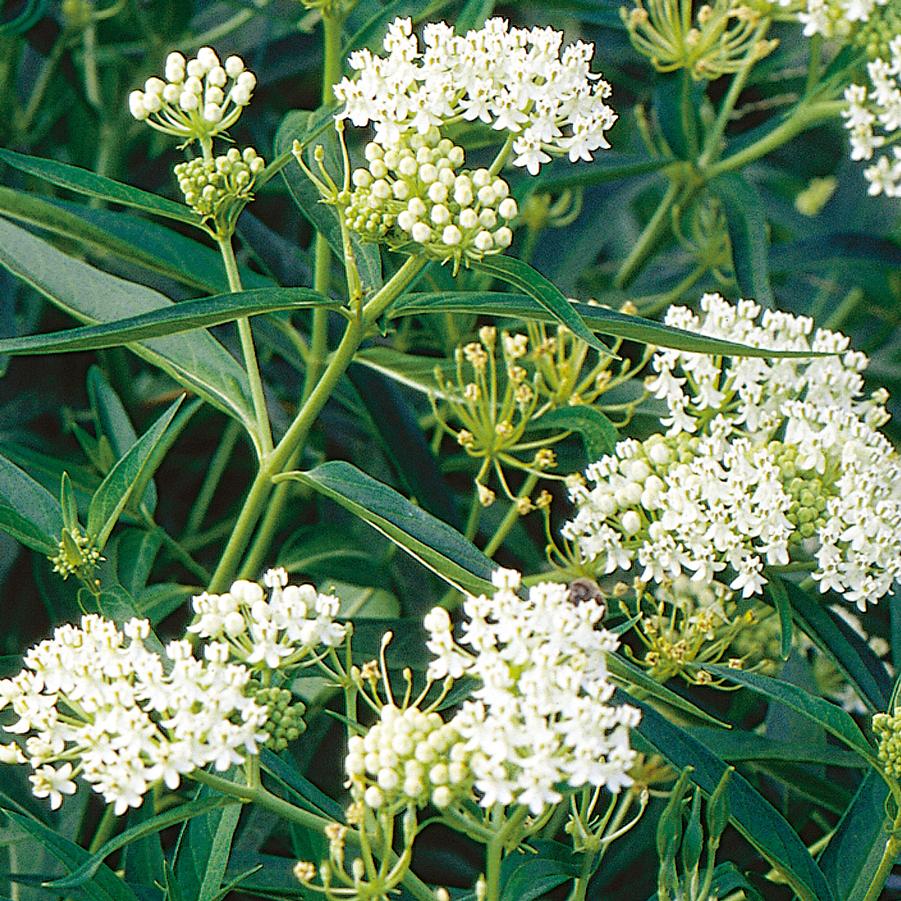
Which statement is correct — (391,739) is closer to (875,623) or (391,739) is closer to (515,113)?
(515,113)

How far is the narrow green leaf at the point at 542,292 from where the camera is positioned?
126 centimetres

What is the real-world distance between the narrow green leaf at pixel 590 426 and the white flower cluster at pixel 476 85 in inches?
14.3

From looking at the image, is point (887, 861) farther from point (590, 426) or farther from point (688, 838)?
point (590, 426)

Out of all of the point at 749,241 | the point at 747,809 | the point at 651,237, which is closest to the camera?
the point at 747,809

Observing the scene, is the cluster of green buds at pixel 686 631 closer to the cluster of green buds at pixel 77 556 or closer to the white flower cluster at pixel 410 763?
the white flower cluster at pixel 410 763

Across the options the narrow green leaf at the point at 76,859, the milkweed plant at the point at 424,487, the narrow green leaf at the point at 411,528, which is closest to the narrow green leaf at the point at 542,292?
the milkweed plant at the point at 424,487

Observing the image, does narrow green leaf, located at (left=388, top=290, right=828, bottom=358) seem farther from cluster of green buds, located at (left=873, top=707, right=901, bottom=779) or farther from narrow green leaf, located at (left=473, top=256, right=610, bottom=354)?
cluster of green buds, located at (left=873, top=707, right=901, bottom=779)

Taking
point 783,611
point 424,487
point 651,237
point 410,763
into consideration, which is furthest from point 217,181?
point 651,237

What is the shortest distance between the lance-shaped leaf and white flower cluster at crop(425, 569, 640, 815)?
530 mm

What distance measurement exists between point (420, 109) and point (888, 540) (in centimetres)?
71

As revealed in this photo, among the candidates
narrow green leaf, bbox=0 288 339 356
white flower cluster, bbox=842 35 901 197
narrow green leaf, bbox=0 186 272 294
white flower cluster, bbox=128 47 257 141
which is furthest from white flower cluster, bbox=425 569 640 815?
white flower cluster, bbox=842 35 901 197

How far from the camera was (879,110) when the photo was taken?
2076 mm

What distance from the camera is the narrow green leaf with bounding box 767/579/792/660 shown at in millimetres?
1454

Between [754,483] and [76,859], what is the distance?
81cm
